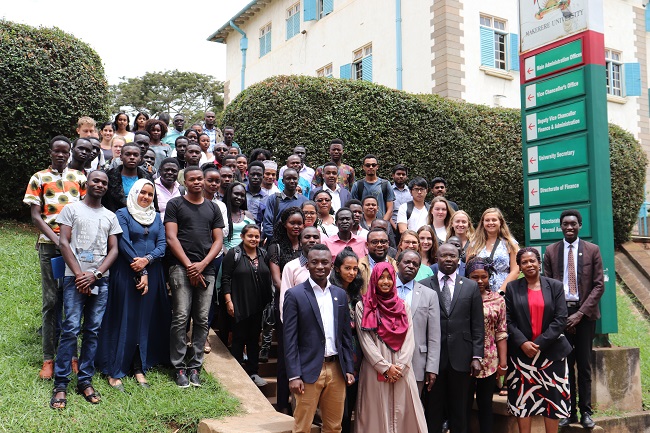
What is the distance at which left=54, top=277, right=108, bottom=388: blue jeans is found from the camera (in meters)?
5.50

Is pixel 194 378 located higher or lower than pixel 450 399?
higher

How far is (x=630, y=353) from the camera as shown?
760 cm

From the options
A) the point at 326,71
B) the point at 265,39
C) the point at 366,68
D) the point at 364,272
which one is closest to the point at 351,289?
the point at 364,272

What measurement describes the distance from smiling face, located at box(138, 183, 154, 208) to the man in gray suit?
8.32 ft

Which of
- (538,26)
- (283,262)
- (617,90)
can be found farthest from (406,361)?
(617,90)

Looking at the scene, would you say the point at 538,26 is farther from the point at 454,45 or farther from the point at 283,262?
the point at 454,45

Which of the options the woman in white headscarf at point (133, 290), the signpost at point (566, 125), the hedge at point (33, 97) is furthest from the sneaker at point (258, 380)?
the hedge at point (33, 97)

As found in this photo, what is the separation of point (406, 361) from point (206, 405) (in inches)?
75.1

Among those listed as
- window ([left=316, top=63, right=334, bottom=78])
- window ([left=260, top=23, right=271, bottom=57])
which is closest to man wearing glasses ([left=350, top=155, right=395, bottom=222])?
window ([left=316, top=63, right=334, bottom=78])

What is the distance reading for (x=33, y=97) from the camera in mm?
10188

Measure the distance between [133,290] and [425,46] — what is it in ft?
44.4

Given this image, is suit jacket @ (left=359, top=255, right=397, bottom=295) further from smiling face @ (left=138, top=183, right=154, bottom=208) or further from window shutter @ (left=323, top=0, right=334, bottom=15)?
window shutter @ (left=323, top=0, right=334, bottom=15)

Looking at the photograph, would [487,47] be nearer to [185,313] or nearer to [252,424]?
[185,313]

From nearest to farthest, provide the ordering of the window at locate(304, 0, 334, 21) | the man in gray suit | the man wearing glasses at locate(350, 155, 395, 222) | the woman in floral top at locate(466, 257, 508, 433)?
the man in gray suit, the woman in floral top at locate(466, 257, 508, 433), the man wearing glasses at locate(350, 155, 395, 222), the window at locate(304, 0, 334, 21)
